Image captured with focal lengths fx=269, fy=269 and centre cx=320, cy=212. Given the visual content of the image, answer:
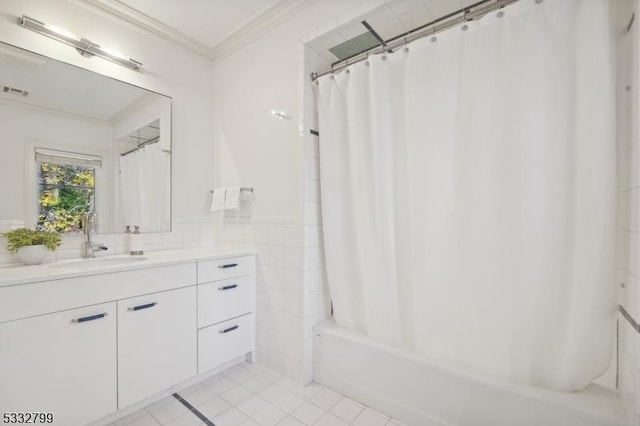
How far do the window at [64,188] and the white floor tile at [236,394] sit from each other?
4.60 ft

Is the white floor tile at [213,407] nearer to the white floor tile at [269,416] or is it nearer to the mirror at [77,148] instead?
the white floor tile at [269,416]

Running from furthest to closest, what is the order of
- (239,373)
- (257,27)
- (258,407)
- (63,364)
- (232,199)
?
(232,199), (257,27), (239,373), (258,407), (63,364)

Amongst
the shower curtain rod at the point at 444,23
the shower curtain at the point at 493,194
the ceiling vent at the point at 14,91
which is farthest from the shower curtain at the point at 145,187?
the shower curtain rod at the point at 444,23

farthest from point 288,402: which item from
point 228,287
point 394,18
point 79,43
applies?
point 79,43

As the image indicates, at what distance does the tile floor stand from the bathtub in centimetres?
9

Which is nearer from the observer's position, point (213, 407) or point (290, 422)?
point (290, 422)

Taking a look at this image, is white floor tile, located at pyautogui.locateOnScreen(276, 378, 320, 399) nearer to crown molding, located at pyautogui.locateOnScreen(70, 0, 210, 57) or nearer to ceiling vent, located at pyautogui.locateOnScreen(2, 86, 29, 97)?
ceiling vent, located at pyautogui.locateOnScreen(2, 86, 29, 97)

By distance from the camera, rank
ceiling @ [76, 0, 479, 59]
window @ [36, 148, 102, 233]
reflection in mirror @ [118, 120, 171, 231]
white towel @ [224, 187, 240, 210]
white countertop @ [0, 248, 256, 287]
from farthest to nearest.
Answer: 1. white towel @ [224, 187, 240, 210]
2. reflection in mirror @ [118, 120, 171, 231]
3. window @ [36, 148, 102, 233]
4. ceiling @ [76, 0, 479, 59]
5. white countertop @ [0, 248, 256, 287]

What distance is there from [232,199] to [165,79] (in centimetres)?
108

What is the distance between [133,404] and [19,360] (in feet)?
1.95

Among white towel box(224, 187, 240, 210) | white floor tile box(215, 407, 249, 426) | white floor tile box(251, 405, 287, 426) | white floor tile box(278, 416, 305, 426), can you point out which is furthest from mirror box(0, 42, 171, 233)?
white floor tile box(278, 416, 305, 426)

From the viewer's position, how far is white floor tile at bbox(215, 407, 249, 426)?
141 cm

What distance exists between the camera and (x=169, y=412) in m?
1.49

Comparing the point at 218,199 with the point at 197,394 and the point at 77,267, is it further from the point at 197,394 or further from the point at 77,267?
the point at 197,394
